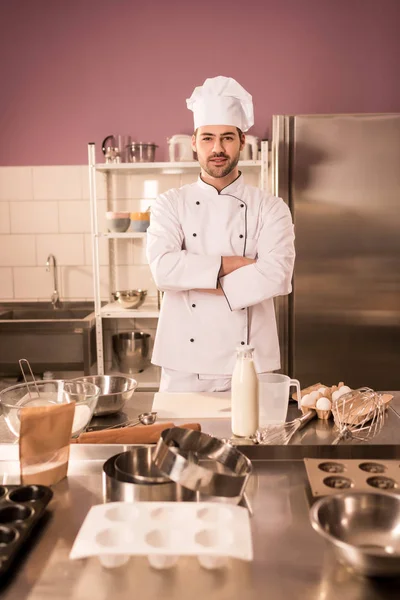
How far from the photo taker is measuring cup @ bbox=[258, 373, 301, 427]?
149cm

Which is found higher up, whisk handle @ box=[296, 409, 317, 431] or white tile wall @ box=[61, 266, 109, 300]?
white tile wall @ box=[61, 266, 109, 300]

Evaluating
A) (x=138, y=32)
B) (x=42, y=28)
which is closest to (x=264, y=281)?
(x=138, y=32)

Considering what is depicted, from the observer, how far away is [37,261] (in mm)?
3785

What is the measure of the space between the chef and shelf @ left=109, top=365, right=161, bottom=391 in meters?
1.10

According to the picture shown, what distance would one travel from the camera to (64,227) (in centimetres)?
375

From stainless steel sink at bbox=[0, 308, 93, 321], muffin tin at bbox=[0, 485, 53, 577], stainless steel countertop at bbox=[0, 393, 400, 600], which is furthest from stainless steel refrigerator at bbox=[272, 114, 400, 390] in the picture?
muffin tin at bbox=[0, 485, 53, 577]

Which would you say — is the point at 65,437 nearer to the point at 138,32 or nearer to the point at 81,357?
the point at 81,357

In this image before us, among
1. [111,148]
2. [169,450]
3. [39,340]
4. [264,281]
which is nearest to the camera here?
[169,450]

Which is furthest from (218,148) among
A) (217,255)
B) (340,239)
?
(340,239)

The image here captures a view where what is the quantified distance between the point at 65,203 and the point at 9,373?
1.17m

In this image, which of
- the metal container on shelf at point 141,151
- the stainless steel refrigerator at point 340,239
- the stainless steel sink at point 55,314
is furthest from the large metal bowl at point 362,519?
the stainless steel sink at point 55,314

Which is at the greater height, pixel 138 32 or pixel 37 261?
pixel 138 32

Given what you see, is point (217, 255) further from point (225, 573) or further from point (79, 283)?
point (79, 283)

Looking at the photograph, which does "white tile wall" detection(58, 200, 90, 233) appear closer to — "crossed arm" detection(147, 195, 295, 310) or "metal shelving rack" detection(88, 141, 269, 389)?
"metal shelving rack" detection(88, 141, 269, 389)
